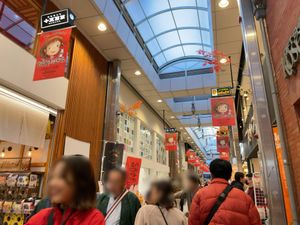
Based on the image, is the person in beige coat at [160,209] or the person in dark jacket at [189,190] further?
the person in dark jacket at [189,190]

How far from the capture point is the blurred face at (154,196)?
2562 mm

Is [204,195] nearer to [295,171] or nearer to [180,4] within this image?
[295,171]

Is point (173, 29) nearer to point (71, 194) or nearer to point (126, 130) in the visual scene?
point (126, 130)

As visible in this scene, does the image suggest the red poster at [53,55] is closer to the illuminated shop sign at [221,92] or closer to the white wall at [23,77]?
the white wall at [23,77]

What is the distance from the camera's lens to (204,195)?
8.09 ft

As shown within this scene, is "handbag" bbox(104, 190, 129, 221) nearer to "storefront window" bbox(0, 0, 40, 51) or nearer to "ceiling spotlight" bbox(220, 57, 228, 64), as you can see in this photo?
"storefront window" bbox(0, 0, 40, 51)

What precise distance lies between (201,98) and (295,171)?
39.1 feet

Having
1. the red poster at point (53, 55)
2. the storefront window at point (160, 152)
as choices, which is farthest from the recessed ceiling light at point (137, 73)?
the storefront window at point (160, 152)

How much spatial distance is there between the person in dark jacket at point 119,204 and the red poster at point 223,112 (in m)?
5.83

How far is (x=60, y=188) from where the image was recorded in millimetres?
1184

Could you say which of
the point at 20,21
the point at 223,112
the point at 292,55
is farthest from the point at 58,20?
the point at 223,112

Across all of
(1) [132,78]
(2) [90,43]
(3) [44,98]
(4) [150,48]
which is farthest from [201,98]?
(3) [44,98]

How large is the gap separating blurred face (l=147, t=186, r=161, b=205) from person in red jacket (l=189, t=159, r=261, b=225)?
38cm

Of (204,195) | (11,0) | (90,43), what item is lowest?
(204,195)
